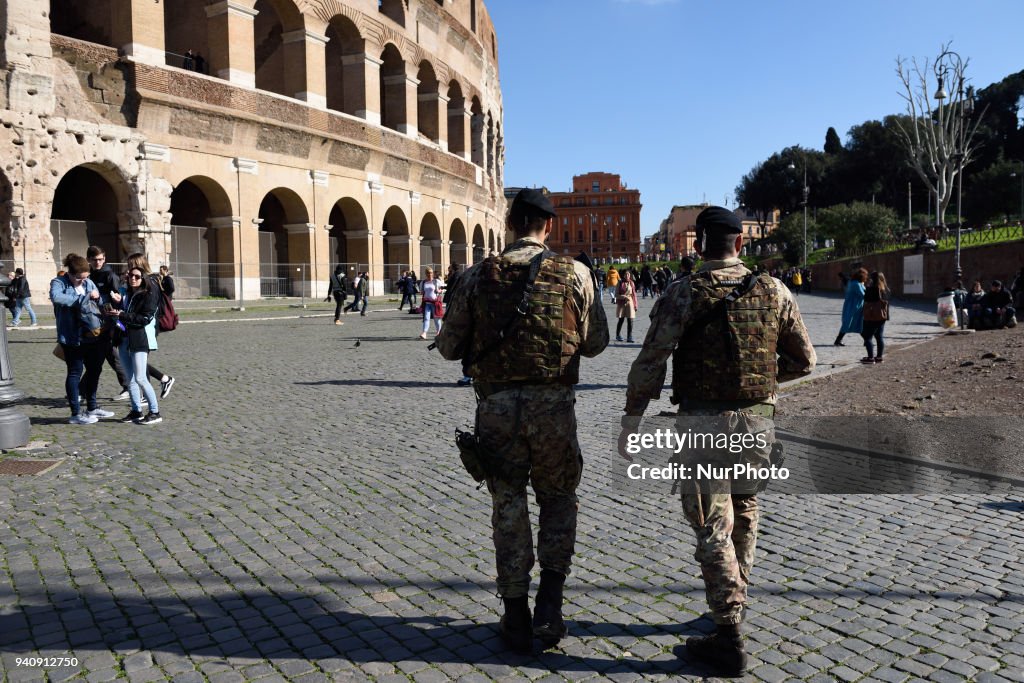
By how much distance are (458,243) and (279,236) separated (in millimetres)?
14817

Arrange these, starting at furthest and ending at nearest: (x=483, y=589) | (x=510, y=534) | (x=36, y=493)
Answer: (x=36, y=493) < (x=483, y=589) < (x=510, y=534)

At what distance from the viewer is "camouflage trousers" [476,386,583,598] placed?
3.24 meters

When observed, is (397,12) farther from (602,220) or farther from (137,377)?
(602,220)

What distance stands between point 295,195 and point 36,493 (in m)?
28.6

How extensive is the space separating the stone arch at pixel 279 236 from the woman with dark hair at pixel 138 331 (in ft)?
75.8

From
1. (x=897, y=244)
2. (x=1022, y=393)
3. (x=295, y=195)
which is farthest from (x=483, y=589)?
(x=897, y=244)

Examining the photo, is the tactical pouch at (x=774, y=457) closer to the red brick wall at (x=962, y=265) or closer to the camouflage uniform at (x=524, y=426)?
the camouflage uniform at (x=524, y=426)

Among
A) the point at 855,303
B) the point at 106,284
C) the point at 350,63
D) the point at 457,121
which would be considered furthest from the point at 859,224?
the point at 106,284

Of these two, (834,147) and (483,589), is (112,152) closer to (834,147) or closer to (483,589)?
(483,589)

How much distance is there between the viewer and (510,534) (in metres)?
3.28

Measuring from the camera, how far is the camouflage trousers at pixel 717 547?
3039mm

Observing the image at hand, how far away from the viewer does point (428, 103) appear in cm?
4200

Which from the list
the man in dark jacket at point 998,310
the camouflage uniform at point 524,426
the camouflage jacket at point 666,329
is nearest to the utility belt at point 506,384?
the camouflage uniform at point 524,426

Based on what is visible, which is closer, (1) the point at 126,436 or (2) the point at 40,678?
(2) the point at 40,678
